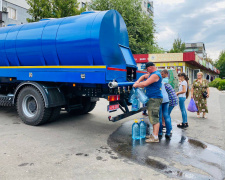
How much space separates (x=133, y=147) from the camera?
14.1 ft

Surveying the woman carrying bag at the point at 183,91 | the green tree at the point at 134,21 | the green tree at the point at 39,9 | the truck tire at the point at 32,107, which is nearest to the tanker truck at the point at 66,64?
the truck tire at the point at 32,107

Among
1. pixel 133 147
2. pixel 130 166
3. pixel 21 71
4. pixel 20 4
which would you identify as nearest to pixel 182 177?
pixel 130 166

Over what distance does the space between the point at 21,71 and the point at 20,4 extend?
2087 centimetres

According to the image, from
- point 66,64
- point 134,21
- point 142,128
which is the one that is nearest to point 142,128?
point 142,128

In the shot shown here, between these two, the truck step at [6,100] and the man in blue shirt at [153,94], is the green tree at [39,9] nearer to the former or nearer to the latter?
the truck step at [6,100]

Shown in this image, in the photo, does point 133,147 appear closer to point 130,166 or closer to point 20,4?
point 130,166

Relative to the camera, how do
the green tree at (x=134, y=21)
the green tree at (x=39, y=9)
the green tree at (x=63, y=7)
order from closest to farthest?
the green tree at (x=39, y=9), the green tree at (x=63, y=7), the green tree at (x=134, y=21)

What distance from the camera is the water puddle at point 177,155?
3229 mm

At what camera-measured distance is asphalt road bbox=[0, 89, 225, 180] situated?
3.10 m

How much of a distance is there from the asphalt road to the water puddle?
0.20 meters

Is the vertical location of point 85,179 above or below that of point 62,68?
below

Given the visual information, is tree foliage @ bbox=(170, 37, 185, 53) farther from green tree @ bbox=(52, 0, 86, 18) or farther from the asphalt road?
the asphalt road

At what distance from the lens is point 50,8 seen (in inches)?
639

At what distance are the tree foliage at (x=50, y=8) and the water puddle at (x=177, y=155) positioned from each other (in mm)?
13472
